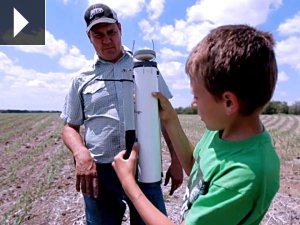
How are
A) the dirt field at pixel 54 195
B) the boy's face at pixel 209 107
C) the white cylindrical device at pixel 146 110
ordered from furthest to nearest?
the dirt field at pixel 54 195
the white cylindrical device at pixel 146 110
the boy's face at pixel 209 107

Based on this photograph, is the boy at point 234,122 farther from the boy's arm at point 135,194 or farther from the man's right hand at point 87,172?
the man's right hand at point 87,172

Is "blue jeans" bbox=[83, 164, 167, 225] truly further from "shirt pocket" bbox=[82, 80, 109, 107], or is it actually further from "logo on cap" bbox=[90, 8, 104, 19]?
"logo on cap" bbox=[90, 8, 104, 19]

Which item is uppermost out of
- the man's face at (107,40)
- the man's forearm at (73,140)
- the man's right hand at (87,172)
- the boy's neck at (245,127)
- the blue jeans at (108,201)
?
the man's face at (107,40)

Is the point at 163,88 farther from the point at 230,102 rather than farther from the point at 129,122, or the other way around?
the point at 230,102

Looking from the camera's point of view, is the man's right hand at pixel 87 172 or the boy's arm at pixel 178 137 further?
the man's right hand at pixel 87 172

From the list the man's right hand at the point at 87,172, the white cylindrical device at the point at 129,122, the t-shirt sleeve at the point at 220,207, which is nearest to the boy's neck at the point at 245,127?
the t-shirt sleeve at the point at 220,207

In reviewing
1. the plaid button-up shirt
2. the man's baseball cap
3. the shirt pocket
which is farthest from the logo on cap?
the shirt pocket

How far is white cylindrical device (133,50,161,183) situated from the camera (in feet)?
5.06

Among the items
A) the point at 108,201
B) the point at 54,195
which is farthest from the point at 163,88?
the point at 54,195

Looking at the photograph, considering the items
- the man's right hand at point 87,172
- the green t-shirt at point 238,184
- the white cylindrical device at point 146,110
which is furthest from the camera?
the man's right hand at point 87,172

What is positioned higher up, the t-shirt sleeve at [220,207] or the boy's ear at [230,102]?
the boy's ear at [230,102]

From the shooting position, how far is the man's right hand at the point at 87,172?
6.57 feet

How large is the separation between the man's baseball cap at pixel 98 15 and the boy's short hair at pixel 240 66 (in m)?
1.12

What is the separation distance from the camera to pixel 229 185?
106 centimetres
